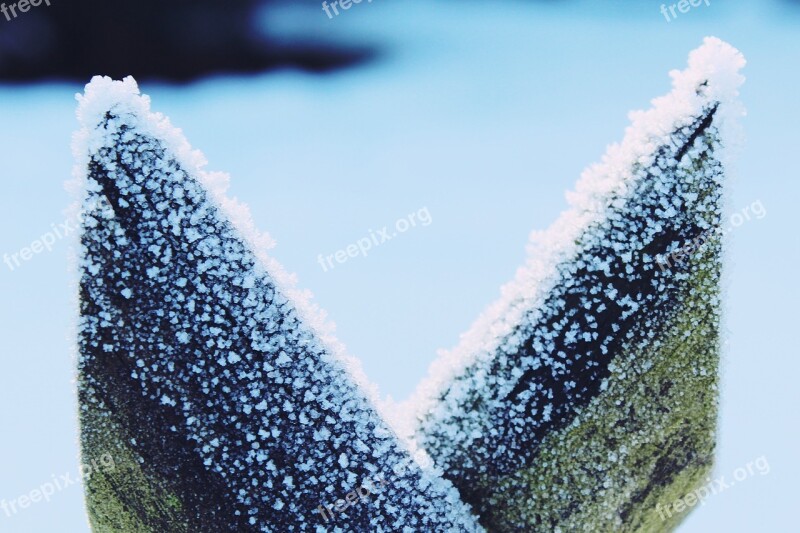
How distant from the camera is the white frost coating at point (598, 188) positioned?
3.95ft

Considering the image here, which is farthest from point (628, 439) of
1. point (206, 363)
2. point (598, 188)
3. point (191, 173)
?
point (191, 173)

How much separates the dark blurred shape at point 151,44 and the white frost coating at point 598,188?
7.67 feet

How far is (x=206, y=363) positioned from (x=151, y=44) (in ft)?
8.57

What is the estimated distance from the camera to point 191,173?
1.20 metres

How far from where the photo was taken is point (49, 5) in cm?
291

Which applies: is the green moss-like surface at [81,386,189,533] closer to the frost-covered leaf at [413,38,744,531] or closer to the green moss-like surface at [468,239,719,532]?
the frost-covered leaf at [413,38,744,531]

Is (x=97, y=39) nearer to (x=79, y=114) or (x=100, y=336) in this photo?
(x=79, y=114)

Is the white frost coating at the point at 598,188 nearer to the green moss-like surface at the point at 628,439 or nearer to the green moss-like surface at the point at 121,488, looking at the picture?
the green moss-like surface at the point at 628,439

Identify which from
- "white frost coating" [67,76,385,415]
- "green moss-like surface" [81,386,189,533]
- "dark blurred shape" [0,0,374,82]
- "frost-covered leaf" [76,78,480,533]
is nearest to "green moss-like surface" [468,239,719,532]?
"frost-covered leaf" [76,78,480,533]

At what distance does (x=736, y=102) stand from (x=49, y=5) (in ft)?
10.7

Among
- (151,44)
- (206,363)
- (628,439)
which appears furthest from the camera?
(151,44)

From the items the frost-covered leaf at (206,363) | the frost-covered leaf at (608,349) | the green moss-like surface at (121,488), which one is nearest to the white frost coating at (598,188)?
the frost-covered leaf at (608,349)

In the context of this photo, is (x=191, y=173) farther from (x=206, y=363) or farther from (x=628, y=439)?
(x=628, y=439)

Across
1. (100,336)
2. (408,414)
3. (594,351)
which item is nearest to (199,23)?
(100,336)
